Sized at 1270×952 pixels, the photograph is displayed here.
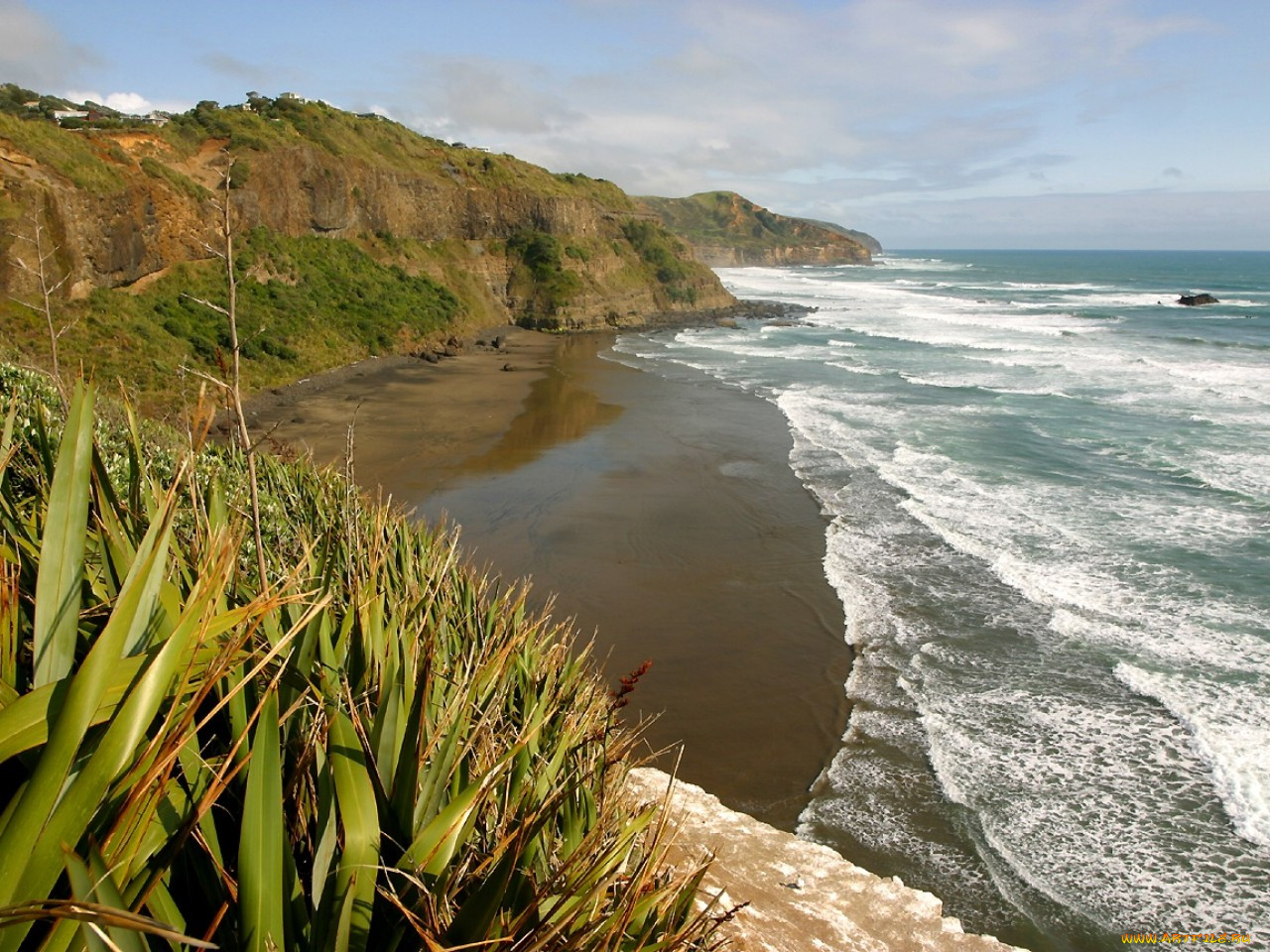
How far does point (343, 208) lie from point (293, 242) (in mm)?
4405

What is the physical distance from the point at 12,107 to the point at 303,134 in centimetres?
1155

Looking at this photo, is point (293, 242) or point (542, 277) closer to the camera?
point (293, 242)

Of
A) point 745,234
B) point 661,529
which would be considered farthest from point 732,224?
point 661,529

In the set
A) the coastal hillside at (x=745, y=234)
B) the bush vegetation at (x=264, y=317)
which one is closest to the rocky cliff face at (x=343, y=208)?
the bush vegetation at (x=264, y=317)

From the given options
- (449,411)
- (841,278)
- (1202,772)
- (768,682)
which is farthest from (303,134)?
(841,278)

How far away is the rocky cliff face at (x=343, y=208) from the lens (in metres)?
24.6

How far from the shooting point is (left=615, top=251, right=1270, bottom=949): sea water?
22.5 ft

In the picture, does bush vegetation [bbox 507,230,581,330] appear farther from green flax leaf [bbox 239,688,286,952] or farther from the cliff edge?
green flax leaf [bbox 239,688,286,952]

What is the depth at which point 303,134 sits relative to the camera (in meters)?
40.1

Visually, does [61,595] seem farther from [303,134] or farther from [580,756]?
[303,134]

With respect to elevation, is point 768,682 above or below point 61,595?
below

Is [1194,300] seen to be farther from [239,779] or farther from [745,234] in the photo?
[745,234]

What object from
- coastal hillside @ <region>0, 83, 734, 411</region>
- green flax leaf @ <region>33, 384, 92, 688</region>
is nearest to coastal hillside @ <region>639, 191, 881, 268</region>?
coastal hillside @ <region>0, 83, 734, 411</region>

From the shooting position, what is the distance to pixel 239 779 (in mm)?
2320
